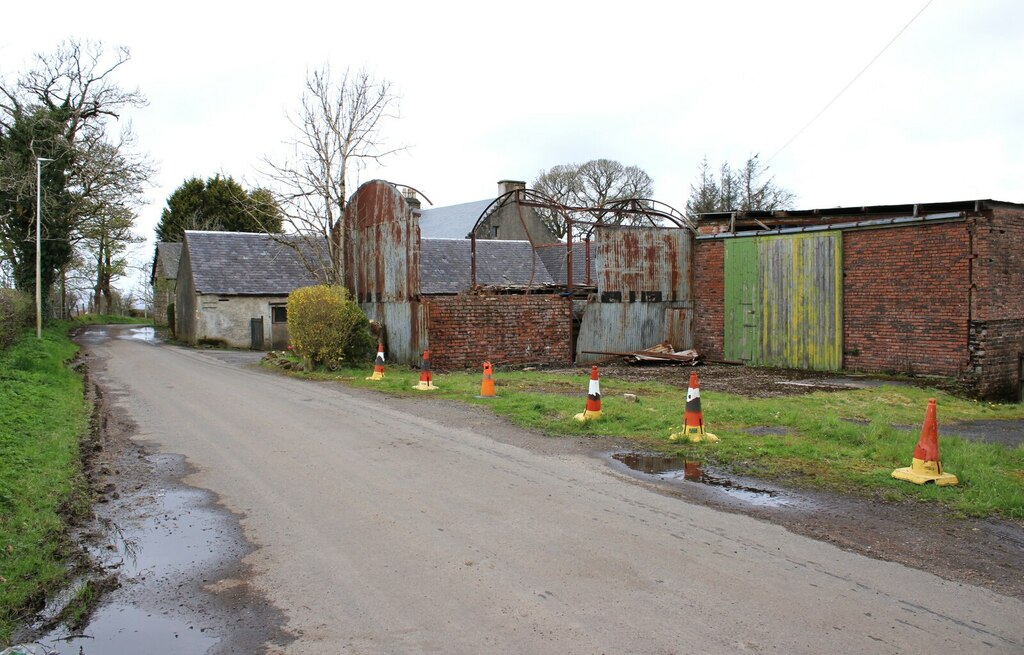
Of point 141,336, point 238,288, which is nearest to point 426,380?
point 238,288

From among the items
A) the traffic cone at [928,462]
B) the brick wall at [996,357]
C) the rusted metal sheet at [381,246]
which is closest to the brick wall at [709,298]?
the brick wall at [996,357]

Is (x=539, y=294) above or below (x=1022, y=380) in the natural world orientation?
above

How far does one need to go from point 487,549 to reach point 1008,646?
334cm

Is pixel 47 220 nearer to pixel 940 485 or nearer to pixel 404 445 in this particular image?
pixel 404 445

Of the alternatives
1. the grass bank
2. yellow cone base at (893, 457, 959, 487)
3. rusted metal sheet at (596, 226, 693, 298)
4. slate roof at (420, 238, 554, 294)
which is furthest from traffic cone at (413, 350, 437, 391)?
slate roof at (420, 238, 554, 294)

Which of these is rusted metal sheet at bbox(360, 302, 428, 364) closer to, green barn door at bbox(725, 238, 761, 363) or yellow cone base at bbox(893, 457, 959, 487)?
green barn door at bbox(725, 238, 761, 363)

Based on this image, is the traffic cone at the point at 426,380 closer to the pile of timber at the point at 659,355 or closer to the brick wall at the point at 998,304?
the pile of timber at the point at 659,355

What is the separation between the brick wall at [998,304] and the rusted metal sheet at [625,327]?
8.12 metres

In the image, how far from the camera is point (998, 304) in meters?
16.0

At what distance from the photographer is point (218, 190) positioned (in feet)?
186

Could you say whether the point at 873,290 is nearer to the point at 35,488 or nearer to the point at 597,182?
the point at 35,488

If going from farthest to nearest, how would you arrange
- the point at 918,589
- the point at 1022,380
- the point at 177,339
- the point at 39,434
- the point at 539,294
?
the point at 177,339 < the point at 539,294 < the point at 1022,380 < the point at 39,434 < the point at 918,589

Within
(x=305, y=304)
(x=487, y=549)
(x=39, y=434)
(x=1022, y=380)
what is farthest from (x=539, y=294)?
(x=487, y=549)

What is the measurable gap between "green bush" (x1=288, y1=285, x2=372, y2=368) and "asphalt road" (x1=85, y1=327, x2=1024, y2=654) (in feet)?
31.0
